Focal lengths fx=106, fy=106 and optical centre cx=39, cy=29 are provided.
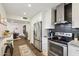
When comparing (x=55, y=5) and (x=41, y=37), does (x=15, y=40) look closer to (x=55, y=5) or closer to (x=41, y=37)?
Result: (x=41, y=37)

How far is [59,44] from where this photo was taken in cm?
181

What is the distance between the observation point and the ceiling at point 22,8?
5.75 feet

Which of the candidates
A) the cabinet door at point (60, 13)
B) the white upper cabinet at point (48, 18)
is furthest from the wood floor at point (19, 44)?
the cabinet door at point (60, 13)

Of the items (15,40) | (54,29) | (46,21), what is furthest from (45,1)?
(15,40)

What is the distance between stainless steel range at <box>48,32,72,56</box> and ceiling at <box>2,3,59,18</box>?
20.1 inches

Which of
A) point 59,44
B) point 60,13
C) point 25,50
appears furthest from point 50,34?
point 25,50

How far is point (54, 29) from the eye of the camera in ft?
6.18

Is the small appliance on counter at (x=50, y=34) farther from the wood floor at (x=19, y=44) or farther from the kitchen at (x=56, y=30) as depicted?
the wood floor at (x=19, y=44)

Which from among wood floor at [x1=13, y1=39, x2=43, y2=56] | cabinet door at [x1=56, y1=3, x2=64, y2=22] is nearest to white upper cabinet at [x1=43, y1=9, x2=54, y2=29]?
cabinet door at [x1=56, y1=3, x2=64, y2=22]

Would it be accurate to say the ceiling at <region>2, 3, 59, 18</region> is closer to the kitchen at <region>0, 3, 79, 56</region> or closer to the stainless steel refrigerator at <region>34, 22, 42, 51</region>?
the kitchen at <region>0, 3, 79, 56</region>

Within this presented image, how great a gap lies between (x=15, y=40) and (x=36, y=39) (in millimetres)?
376

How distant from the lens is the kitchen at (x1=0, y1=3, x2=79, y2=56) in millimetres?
1730

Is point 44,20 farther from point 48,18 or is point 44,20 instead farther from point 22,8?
point 22,8

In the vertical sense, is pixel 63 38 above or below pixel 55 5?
below
